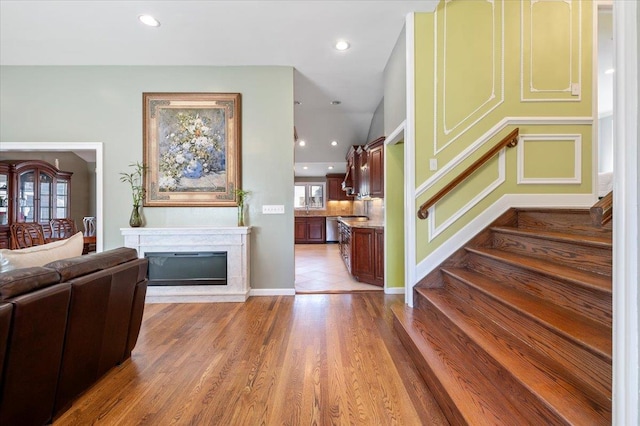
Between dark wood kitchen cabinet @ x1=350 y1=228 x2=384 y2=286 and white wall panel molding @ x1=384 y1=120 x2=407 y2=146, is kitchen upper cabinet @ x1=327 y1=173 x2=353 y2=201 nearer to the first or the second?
dark wood kitchen cabinet @ x1=350 y1=228 x2=384 y2=286

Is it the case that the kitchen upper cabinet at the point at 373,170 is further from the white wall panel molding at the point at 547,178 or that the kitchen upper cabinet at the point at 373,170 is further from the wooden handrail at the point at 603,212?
the wooden handrail at the point at 603,212

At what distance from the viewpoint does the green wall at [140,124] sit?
12.1 feet

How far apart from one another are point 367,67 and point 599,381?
3.75 meters

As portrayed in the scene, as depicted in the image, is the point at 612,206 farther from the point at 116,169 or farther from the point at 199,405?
the point at 116,169

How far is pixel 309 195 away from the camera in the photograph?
9.86m

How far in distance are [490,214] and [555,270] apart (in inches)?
43.7

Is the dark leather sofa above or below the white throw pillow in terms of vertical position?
below

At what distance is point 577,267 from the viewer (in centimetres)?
177

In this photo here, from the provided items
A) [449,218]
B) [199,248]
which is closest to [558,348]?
[449,218]

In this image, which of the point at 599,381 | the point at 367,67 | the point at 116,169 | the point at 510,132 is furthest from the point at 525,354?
the point at 116,169

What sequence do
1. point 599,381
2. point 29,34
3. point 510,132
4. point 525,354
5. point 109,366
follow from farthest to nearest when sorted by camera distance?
point 29,34, point 510,132, point 109,366, point 525,354, point 599,381

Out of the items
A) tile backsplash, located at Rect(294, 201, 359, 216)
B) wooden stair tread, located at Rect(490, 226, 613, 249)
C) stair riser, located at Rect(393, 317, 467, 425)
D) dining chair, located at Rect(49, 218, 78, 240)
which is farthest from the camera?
tile backsplash, located at Rect(294, 201, 359, 216)

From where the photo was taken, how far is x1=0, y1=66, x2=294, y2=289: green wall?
3.68m

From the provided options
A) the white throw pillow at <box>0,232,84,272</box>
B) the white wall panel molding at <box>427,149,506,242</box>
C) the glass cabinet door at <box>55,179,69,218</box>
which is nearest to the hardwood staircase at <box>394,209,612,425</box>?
the white wall panel molding at <box>427,149,506,242</box>
